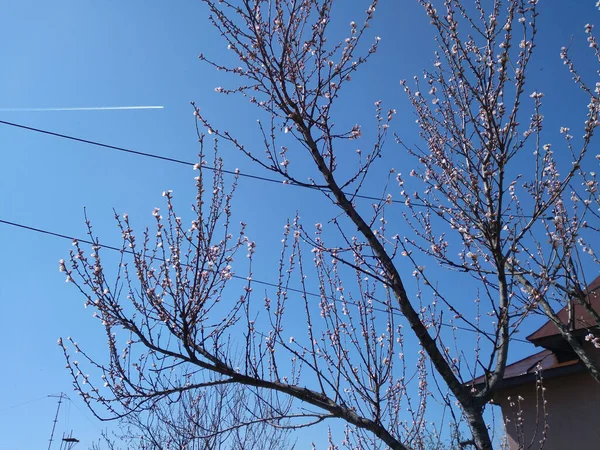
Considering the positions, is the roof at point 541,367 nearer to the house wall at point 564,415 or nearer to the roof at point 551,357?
the roof at point 551,357

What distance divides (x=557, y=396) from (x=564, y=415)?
9.5 inches

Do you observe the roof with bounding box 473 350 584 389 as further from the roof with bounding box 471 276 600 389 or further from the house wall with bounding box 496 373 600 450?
the house wall with bounding box 496 373 600 450

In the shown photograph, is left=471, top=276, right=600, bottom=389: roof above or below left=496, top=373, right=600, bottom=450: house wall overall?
above

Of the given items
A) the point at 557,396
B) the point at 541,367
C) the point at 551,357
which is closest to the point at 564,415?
the point at 557,396

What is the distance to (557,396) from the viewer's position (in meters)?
6.29

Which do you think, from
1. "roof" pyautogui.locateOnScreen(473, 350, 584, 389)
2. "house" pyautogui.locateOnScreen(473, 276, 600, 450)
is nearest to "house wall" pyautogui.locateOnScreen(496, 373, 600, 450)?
"house" pyautogui.locateOnScreen(473, 276, 600, 450)

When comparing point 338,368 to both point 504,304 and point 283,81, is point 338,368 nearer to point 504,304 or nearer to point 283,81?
point 504,304

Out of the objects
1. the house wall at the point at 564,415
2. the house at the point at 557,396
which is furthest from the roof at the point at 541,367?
the house wall at the point at 564,415

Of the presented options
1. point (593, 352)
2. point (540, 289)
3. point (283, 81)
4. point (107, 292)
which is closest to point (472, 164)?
point (540, 289)

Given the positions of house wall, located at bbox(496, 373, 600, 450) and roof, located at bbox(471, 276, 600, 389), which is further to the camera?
roof, located at bbox(471, 276, 600, 389)

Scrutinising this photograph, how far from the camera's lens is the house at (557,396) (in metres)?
5.92

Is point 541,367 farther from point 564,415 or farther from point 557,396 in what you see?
point 564,415

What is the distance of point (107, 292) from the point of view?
9.96ft

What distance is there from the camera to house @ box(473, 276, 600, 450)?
592 centimetres
